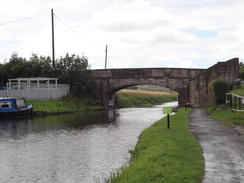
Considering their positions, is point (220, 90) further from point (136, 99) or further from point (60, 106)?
point (136, 99)

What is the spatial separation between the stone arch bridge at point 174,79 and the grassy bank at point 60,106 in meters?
4.83

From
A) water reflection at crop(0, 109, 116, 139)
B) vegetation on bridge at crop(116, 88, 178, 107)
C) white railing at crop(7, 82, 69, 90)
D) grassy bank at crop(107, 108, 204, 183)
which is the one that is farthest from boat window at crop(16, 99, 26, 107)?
vegetation on bridge at crop(116, 88, 178, 107)

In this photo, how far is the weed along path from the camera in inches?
361

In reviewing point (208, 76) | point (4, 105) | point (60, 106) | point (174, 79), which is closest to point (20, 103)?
point (4, 105)

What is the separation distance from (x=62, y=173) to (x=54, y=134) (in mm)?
10752

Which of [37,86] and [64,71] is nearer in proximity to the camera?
[37,86]

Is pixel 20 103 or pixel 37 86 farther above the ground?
pixel 37 86

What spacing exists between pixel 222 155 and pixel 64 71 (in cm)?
4228

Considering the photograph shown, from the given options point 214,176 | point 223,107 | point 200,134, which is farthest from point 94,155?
point 223,107

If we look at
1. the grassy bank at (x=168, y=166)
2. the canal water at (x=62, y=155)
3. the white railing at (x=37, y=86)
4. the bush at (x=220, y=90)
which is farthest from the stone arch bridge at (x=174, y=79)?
the grassy bank at (x=168, y=166)

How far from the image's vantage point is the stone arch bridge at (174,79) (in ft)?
153

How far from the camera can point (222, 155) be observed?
11.9 m

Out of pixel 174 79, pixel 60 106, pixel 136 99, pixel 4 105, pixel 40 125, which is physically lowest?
pixel 40 125

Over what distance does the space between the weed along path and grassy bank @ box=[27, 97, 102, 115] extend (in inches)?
1025
